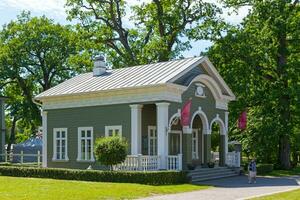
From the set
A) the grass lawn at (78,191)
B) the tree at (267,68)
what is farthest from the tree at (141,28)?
the grass lawn at (78,191)

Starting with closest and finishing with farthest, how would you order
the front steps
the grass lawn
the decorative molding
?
the grass lawn
the front steps
the decorative molding

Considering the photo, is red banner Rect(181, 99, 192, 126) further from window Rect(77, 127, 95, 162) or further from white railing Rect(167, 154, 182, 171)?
window Rect(77, 127, 95, 162)

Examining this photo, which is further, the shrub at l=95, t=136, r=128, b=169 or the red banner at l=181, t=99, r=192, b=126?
the red banner at l=181, t=99, r=192, b=126

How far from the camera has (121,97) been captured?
3084 cm

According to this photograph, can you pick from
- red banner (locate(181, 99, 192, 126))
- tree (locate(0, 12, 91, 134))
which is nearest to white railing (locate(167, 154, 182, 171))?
red banner (locate(181, 99, 192, 126))

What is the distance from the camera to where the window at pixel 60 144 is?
112 feet

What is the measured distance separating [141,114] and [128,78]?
253 centimetres

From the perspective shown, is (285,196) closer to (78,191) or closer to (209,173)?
(78,191)

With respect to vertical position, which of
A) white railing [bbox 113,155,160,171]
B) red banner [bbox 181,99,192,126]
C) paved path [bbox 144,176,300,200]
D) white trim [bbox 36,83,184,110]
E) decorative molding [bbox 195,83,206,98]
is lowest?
paved path [bbox 144,176,300,200]

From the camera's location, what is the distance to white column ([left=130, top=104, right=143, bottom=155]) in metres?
29.9

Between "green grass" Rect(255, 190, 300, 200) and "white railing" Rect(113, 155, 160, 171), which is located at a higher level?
"white railing" Rect(113, 155, 160, 171)

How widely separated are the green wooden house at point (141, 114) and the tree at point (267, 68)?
4973 millimetres

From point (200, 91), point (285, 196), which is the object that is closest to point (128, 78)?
point (200, 91)

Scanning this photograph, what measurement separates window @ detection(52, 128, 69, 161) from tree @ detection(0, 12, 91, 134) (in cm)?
2298
